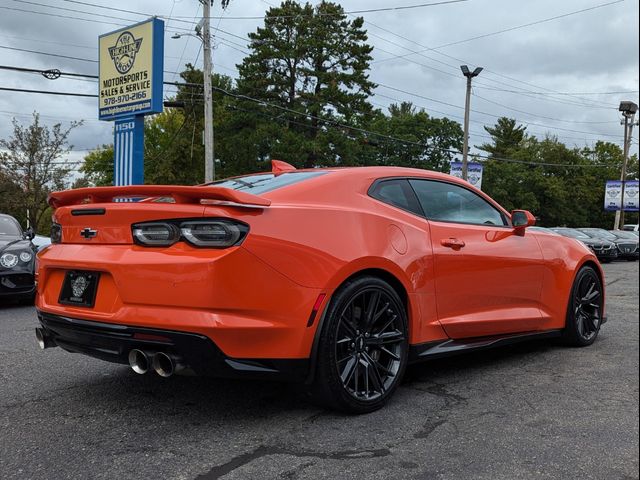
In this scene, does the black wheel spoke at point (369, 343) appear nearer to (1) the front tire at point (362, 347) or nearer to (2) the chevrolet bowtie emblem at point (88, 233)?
(1) the front tire at point (362, 347)

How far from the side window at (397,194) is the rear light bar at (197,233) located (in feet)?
3.56

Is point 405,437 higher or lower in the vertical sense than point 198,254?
lower

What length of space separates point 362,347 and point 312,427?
0.53 m

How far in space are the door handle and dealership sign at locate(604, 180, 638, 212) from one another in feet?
149

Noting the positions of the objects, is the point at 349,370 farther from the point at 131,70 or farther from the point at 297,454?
the point at 131,70

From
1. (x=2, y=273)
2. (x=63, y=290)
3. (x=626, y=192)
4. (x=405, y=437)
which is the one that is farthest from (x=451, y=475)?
(x=626, y=192)

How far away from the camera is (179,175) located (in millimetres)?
40938

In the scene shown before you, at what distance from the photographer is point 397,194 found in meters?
3.84

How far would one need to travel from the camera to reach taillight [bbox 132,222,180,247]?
2996mm

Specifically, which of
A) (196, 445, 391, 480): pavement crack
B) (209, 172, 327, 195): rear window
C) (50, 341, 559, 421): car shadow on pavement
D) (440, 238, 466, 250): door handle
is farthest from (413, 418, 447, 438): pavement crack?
(209, 172, 327, 195): rear window

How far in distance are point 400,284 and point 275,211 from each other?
38.3 inches

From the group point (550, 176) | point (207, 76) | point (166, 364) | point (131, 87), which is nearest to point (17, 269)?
point (166, 364)

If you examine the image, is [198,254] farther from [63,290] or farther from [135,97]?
[135,97]

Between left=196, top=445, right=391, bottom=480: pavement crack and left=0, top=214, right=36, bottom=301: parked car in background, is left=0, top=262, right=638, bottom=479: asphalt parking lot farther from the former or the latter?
left=0, top=214, right=36, bottom=301: parked car in background
